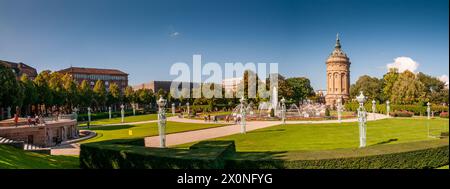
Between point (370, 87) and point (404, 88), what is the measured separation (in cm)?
3310

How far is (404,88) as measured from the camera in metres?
71.0

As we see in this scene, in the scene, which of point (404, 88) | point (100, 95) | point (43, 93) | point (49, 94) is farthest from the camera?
point (100, 95)

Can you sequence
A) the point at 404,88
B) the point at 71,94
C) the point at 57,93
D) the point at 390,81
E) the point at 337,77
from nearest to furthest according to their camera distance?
the point at 57,93 < the point at 71,94 < the point at 404,88 < the point at 390,81 < the point at 337,77

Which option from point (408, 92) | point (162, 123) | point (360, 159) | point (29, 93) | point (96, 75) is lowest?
point (360, 159)

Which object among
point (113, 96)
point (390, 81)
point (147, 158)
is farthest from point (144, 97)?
point (147, 158)

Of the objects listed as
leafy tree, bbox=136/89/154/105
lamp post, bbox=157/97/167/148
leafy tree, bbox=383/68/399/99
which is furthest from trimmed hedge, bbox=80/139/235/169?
leafy tree, bbox=136/89/154/105

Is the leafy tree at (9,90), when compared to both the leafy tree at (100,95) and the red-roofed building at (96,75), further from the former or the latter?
the red-roofed building at (96,75)

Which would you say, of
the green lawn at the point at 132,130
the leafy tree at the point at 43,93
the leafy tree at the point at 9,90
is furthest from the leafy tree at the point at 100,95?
the leafy tree at the point at 9,90

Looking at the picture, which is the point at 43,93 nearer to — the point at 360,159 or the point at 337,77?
the point at 360,159

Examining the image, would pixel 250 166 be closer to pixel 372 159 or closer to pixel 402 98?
pixel 372 159

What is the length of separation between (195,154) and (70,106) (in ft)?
231
